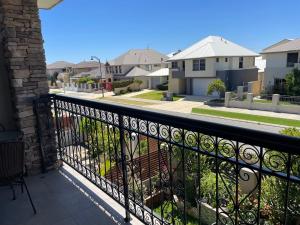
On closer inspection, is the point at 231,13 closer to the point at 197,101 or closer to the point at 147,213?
the point at 197,101

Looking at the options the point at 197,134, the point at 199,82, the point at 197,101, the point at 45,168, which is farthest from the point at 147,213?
the point at 199,82

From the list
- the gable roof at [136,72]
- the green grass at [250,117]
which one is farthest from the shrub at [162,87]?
the green grass at [250,117]

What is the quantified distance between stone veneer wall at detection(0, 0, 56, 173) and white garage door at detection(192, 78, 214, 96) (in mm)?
23975

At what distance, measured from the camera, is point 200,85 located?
27531mm

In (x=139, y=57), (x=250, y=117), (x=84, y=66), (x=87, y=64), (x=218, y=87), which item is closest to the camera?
(x=250, y=117)

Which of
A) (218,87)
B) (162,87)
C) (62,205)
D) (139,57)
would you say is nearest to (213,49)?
(218,87)

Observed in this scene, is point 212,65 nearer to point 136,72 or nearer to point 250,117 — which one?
point 250,117

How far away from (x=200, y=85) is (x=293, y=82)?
31.0 ft

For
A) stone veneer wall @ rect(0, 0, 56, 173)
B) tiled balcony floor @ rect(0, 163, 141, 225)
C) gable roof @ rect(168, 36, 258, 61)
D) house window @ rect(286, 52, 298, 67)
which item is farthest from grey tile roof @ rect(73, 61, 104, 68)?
tiled balcony floor @ rect(0, 163, 141, 225)

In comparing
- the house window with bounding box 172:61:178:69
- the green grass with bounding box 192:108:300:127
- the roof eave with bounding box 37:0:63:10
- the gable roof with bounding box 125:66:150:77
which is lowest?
the green grass with bounding box 192:108:300:127

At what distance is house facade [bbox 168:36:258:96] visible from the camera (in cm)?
2580

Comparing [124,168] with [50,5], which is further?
[50,5]

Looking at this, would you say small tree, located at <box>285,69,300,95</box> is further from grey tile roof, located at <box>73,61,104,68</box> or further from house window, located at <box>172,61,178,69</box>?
grey tile roof, located at <box>73,61,104,68</box>

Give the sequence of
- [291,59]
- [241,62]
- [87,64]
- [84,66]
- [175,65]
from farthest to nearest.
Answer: [87,64] → [84,66] → [175,65] → [241,62] → [291,59]
